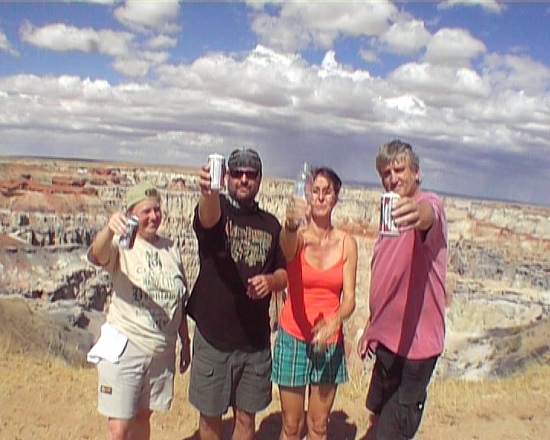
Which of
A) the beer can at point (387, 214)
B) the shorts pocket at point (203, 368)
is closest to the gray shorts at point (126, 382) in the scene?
the shorts pocket at point (203, 368)

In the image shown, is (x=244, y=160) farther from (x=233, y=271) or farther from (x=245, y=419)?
(x=245, y=419)

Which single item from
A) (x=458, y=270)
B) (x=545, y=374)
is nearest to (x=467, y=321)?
(x=458, y=270)

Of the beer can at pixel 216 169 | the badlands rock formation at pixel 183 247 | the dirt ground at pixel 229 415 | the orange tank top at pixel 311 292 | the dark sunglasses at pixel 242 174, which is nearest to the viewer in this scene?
the beer can at pixel 216 169

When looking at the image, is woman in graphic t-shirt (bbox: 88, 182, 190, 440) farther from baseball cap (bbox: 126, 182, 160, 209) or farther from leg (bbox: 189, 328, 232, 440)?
leg (bbox: 189, 328, 232, 440)

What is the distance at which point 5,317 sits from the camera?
5.97m

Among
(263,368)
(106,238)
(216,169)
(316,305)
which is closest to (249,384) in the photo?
(263,368)

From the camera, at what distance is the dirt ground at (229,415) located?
4.15 meters

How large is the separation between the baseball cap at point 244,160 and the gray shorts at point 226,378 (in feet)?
2.57

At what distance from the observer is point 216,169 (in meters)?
2.52

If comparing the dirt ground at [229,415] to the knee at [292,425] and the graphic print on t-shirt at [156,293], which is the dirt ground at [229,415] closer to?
the knee at [292,425]

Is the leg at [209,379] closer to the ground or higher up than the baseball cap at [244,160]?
closer to the ground

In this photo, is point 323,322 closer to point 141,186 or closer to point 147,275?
point 147,275

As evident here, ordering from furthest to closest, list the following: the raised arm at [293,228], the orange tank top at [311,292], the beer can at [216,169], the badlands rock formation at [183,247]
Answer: the badlands rock formation at [183,247] → the orange tank top at [311,292] → the raised arm at [293,228] → the beer can at [216,169]

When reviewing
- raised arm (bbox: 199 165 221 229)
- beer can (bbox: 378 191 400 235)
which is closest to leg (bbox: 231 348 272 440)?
raised arm (bbox: 199 165 221 229)
